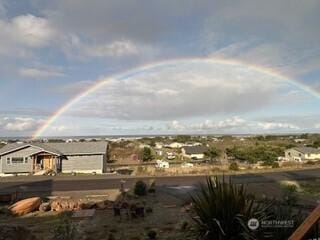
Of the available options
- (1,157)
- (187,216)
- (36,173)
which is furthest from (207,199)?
(1,157)

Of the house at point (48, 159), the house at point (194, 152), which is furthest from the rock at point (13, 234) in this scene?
the house at point (194, 152)

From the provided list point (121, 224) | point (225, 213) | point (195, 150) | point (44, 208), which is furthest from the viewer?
point (195, 150)

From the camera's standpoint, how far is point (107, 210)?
16.7 meters

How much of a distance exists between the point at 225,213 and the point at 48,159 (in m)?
44.1

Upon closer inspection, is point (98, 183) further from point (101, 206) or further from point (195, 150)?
point (195, 150)

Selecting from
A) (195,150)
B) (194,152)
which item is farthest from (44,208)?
(195,150)

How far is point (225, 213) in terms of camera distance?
Answer: 6.82m

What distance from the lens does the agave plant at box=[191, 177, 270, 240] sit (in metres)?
6.73

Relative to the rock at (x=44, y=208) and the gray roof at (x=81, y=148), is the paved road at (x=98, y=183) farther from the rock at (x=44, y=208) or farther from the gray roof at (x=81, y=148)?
the gray roof at (x=81, y=148)

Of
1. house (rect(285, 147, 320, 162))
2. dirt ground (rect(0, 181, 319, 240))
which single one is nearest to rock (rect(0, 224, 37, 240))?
dirt ground (rect(0, 181, 319, 240))

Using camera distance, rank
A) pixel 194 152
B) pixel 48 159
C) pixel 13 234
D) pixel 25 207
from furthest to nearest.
A: pixel 194 152
pixel 48 159
pixel 25 207
pixel 13 234

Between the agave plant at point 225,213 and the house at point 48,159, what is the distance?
42.3 meters

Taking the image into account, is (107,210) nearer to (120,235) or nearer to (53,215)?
(53,215)

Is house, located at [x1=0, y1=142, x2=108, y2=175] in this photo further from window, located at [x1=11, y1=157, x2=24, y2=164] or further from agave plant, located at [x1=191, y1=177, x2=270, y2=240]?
agave plant, located at [x1=191, y1=177, x2=270, y2=240]
